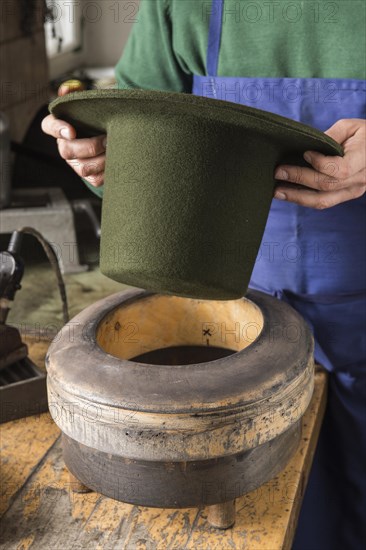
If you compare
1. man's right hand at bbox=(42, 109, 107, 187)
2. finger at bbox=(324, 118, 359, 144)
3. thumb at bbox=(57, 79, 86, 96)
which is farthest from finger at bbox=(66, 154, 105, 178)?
finger at bbox=(324, 118, 359, 144)

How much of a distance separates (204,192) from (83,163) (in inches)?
13.8

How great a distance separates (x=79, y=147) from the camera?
3.85 ft

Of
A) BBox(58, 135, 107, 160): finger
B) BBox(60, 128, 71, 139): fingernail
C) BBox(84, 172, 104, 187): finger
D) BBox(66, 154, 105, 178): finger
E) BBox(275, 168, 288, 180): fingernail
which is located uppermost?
BBox(60, 128, 71, 139): fingernail

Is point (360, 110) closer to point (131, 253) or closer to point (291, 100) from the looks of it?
point (291, 100)

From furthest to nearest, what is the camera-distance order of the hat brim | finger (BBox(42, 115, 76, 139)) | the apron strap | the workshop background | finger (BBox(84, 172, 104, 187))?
the workshop background, the apron strap, finger (BBox(84, 172, 104, 187)), finger (BBox(42, 115, 76, 139)), the hat brim

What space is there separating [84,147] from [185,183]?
0.29m

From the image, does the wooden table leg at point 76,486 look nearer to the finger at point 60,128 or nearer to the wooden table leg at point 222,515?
the wooden table leg at point 222,515

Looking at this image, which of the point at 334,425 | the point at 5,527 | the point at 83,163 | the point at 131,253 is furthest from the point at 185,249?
the point at 334,425

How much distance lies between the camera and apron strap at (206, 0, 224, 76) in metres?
1.38

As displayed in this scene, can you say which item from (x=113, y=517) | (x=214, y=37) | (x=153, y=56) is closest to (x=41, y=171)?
(x=153, y=56)

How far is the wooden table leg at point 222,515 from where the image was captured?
1.02 meters

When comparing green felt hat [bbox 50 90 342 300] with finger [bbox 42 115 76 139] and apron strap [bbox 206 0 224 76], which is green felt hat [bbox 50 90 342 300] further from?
apron strap [bbox 206 0 224 76]

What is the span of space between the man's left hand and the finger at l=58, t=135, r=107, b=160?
30cm

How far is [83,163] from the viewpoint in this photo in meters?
1.23
